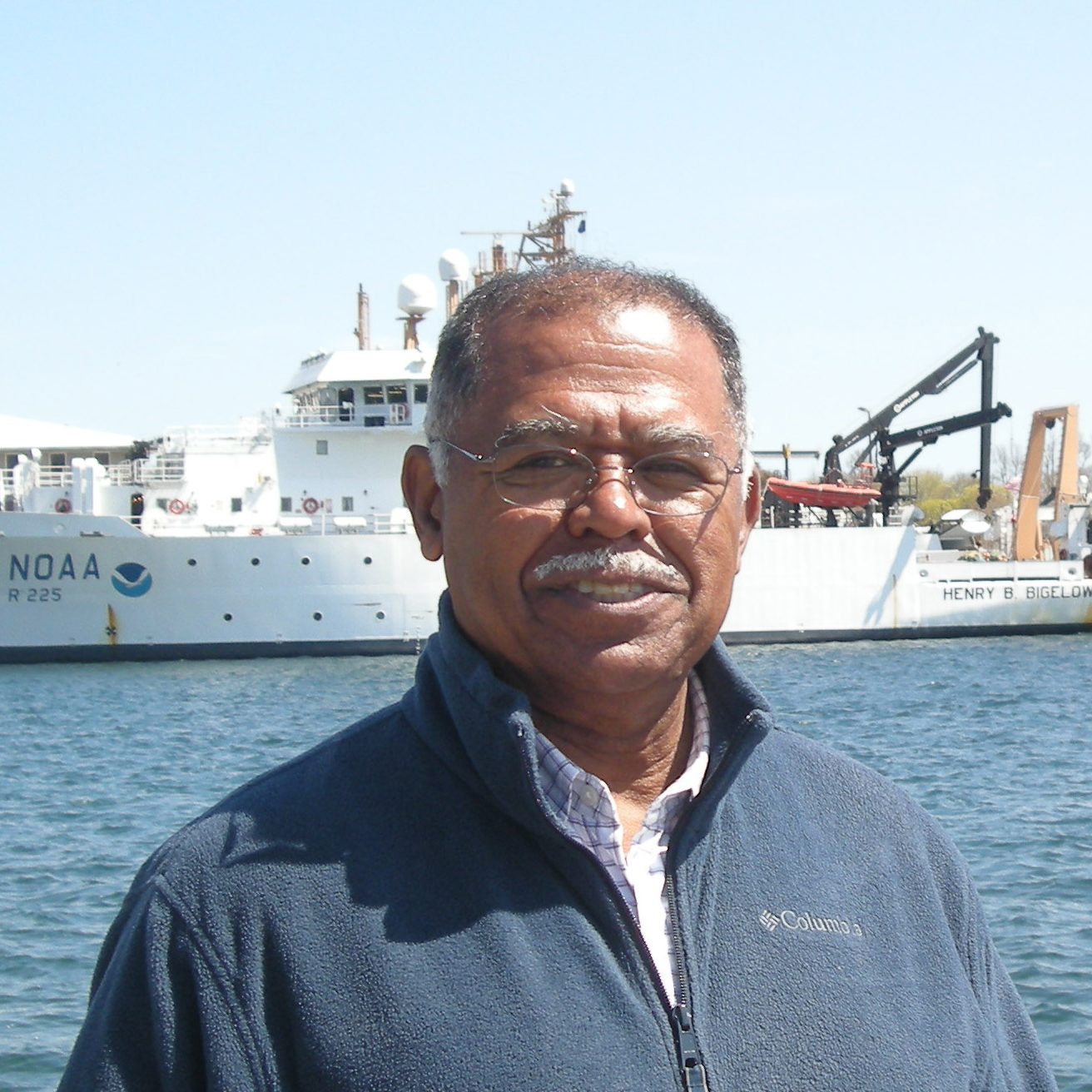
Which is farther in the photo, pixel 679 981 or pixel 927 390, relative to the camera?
pixel 927 390

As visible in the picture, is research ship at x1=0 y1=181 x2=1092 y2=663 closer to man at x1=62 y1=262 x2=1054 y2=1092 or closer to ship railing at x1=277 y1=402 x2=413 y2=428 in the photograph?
A: ship railing at x1=277 y1=402 x2=413 y2=428

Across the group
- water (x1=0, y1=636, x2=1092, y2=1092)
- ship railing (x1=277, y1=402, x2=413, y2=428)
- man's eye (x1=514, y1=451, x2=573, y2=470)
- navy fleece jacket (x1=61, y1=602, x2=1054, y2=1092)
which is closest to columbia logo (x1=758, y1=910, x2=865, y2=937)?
navy fleece jacket (x1=61, y1=602, x2=1054, y2=1092)

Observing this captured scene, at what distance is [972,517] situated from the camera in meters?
34.1

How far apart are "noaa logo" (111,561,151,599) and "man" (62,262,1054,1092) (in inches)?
947

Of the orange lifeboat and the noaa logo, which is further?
the orange lifeboat

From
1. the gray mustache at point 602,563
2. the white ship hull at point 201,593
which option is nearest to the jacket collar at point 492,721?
the gray mustache at point 602,563

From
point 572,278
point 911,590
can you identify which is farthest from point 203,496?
point 572,278

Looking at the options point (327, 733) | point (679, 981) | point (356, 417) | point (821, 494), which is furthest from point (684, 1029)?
point (821, 494)

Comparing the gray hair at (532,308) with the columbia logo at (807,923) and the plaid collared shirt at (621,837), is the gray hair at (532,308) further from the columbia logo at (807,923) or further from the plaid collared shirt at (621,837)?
the columbia logo at (807,923)

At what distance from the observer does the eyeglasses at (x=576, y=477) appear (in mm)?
1775

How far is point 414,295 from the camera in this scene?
1135 inches

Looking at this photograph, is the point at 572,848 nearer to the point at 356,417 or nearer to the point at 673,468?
the point at 673,468

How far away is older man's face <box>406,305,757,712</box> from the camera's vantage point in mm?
1771

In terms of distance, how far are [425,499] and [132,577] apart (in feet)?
79.1
